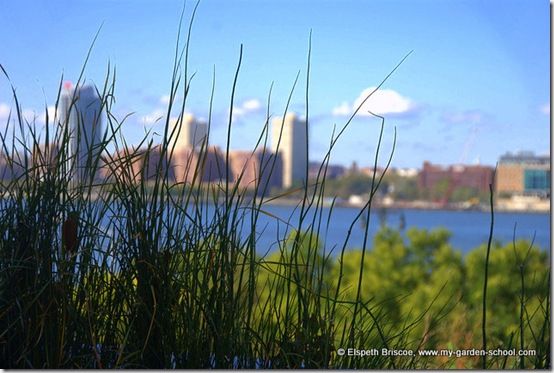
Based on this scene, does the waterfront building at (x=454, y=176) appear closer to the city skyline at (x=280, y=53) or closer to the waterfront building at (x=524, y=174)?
the waterfront building at (x=524, y=174)

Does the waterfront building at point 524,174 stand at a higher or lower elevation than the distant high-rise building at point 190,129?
lower

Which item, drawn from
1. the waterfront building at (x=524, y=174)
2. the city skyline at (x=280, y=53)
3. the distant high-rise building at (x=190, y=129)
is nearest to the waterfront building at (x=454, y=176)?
the waterfront building at (x=524, y=174)

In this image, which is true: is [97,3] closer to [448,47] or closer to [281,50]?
[281,50]

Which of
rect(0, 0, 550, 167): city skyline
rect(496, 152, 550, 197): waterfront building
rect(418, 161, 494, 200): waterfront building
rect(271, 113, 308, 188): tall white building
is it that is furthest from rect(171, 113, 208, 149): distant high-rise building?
rect(418, 161, 494, 200): waterfront building

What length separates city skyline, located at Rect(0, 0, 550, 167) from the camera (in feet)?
7.24

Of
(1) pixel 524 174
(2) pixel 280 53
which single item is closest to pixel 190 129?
(2) pixel 280 53

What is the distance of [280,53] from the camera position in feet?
7.59

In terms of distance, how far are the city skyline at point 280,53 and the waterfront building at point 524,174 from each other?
0.05 m

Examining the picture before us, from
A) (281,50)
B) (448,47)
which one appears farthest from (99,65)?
(448,47)

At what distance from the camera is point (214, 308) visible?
65.2 inches

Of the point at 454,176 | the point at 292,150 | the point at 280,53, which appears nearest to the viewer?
the point at 280,53

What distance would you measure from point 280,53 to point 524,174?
974mm

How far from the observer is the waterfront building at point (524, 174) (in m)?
2.52

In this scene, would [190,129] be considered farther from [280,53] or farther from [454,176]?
[454,176]
